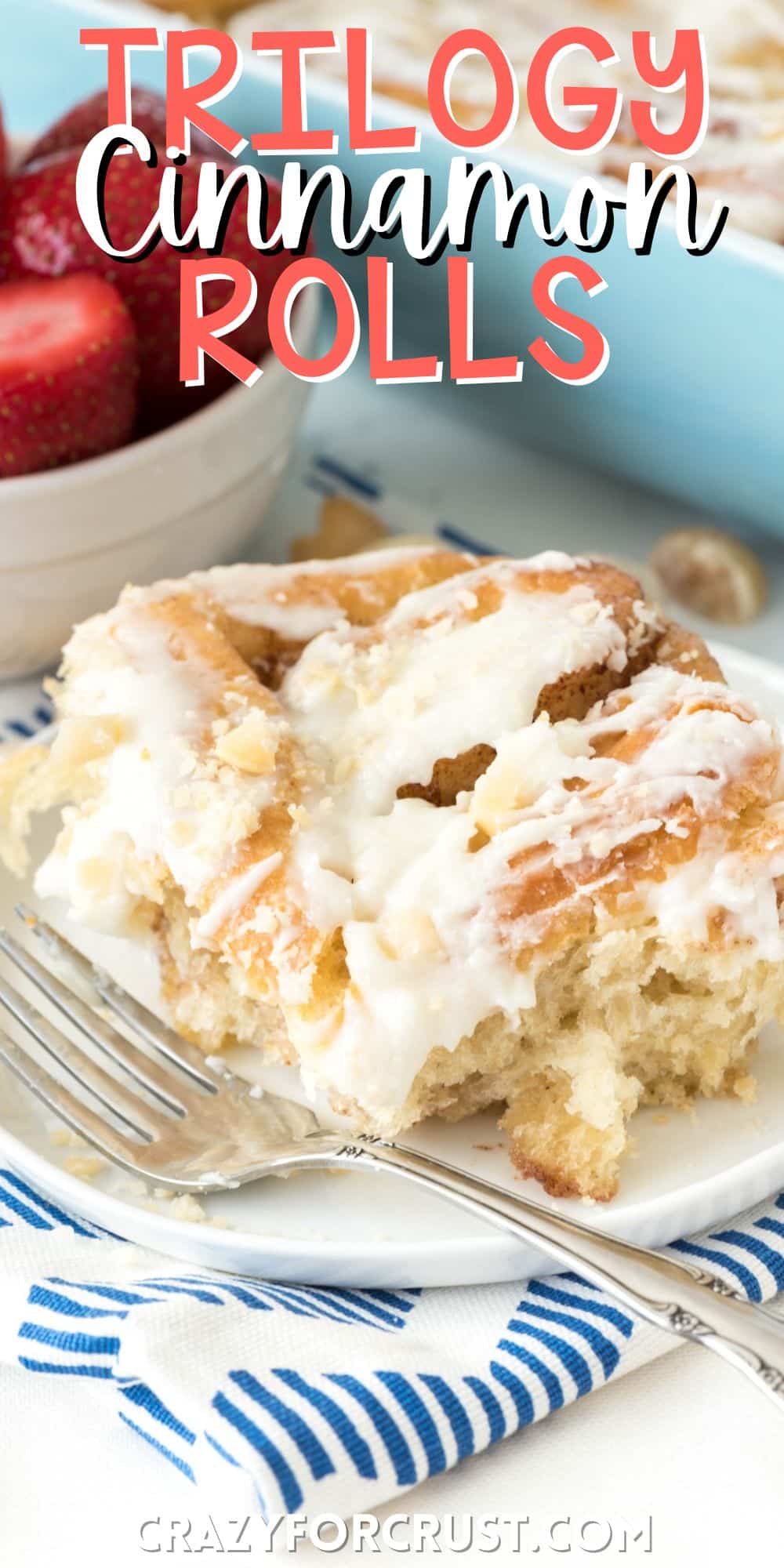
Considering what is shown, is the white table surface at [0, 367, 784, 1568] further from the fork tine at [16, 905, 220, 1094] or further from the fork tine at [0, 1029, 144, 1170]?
the fork tine at [16, 905, 220, 1094]

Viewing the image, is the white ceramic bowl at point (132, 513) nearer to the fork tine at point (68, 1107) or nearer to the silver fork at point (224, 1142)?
the silver fork at point (224, 1142)

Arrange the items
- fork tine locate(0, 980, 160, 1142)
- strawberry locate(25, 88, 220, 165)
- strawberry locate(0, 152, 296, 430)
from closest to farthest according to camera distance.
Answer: fork tine locate(0, 980, 160, 1142), strawberry locate(0, 152, 296, 430), strawberry locate(25, 88, 220, 165)

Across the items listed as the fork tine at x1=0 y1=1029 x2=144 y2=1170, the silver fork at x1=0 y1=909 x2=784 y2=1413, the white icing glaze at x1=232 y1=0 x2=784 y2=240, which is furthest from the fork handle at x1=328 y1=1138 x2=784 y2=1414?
the white icing glaze at x1=232 y1=0 x2=784 y2=240

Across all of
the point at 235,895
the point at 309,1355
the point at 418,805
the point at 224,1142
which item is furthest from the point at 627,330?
the point at 309,1355

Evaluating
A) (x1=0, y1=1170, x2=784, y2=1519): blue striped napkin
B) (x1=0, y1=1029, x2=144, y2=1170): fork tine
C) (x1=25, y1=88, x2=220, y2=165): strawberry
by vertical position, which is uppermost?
(x1=25, y1=88, x2=220, y2=165): strawberry

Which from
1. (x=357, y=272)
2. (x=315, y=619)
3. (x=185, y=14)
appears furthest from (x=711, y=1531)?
(x=185, y=14)

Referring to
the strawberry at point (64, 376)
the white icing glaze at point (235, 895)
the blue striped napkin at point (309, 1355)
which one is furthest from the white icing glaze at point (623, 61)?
the blue striped napkin at point (309, 1355)
